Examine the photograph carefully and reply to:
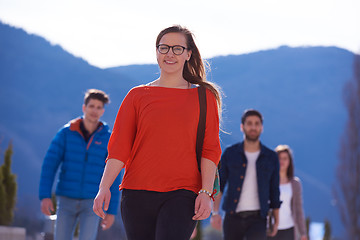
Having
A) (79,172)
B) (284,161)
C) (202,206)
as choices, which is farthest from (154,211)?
(284,161)

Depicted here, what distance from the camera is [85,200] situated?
18.0 feet

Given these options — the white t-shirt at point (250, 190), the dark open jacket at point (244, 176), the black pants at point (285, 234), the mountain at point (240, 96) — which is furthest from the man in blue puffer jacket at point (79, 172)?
the mountain at point (240, 96)

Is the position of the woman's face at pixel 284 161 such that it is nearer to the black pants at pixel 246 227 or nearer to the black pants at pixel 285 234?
the black pants at pixel 285 234

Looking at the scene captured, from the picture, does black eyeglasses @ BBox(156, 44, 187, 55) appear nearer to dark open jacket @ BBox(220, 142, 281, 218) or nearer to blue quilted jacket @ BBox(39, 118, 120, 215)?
blue quilted jacket @ BBox(39, 118, 120, 215)

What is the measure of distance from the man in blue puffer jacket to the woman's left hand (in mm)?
2773

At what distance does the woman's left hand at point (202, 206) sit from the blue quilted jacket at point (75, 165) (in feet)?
9.23

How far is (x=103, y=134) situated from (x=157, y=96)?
2931 mm

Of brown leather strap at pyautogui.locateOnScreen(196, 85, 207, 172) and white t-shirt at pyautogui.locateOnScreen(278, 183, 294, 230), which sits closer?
brown leather strap at pyautogui.locateOnScreen(196, 85, 207, 172)

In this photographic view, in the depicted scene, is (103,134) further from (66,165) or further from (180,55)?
(180,55)

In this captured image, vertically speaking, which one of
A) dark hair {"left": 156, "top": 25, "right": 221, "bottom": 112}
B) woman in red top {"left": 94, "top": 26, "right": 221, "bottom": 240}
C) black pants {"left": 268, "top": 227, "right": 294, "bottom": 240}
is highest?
dark hair {"left": 156, "top": 25, "right": 221, "bottom": 112}

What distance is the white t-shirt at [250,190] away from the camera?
18.6ft

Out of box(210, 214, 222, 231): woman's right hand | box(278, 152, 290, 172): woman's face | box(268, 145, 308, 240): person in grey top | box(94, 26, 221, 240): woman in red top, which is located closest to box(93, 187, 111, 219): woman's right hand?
box(94, 26, 221, 240): woman in red top

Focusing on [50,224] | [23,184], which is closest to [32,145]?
[23,184]

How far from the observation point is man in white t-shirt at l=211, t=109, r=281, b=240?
5.61 metres
